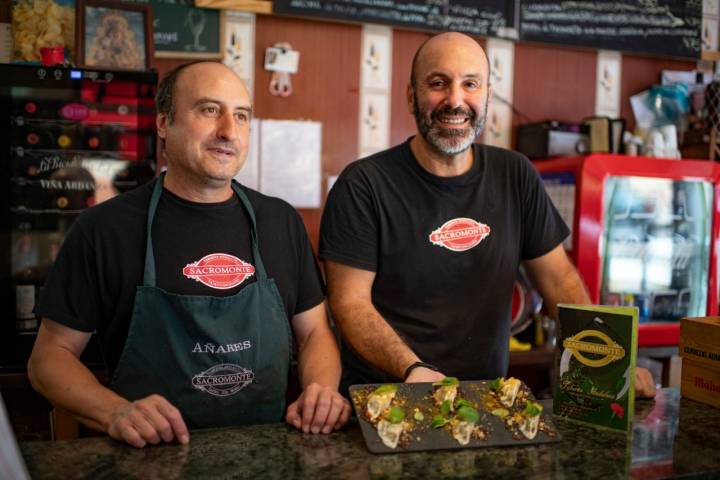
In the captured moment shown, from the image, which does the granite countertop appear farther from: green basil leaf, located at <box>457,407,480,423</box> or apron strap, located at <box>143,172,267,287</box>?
apron strap, located at <box>143,172,267,287</box>

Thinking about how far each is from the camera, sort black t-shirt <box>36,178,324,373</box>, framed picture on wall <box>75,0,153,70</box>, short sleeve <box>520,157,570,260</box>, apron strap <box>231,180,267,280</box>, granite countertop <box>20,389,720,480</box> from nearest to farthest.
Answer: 1. granite countertop <box>20,389,720,480</box>
2. black t-shirt <box>36,178,324,373</box>
3. apron strap <box>231,180,267,280</box>
4. short sleeve <box>520,157,570,260</box>
5. framed picture on wall <box>75,0,153,70</box>

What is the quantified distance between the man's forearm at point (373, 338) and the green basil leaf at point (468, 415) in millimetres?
321

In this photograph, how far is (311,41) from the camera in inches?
138

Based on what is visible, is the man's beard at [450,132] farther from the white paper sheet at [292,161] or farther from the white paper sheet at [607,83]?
the white paper sheet at [607,83]

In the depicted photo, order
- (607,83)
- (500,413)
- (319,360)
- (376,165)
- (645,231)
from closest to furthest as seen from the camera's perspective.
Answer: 1. (500,413)
2. (319,360)
3. (376,165)
4. (645,231)
5. (607,83)

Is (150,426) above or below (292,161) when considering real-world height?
below

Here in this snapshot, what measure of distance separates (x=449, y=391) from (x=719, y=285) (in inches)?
118

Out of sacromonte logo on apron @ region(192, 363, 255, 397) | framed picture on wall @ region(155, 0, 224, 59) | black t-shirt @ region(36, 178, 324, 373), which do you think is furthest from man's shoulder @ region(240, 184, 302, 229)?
framed picture on wall @ region(155, 0, 224, 59)

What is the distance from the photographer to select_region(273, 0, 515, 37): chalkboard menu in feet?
11.1

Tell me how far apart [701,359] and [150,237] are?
1347 millimetres

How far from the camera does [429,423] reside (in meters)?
1.29

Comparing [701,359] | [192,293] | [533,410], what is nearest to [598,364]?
[533,410]

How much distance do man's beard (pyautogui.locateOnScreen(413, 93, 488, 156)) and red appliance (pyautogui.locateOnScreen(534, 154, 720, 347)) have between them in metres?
1.52

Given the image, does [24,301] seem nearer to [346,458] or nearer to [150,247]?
[150,247]
